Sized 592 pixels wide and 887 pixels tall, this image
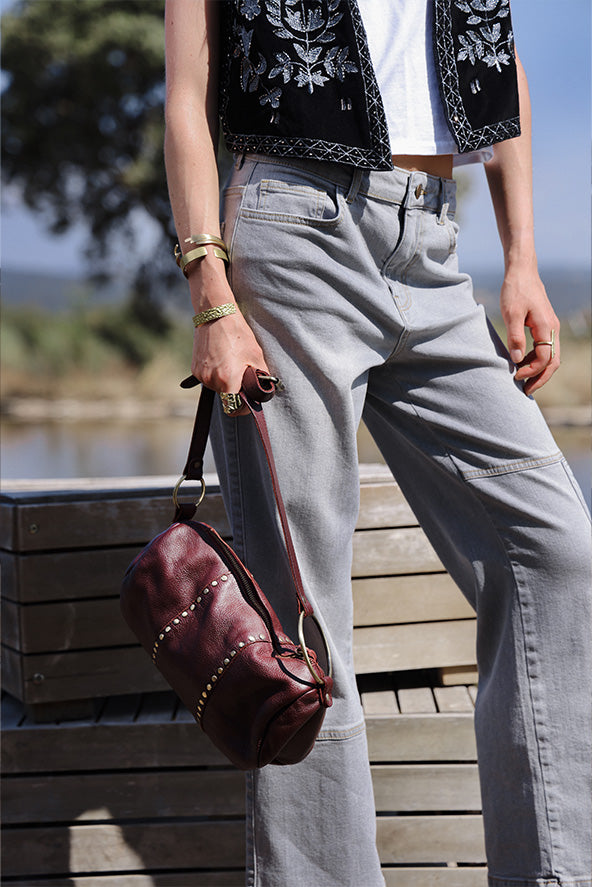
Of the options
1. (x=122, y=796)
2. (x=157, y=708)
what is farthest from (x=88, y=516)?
(x=122, y=796)

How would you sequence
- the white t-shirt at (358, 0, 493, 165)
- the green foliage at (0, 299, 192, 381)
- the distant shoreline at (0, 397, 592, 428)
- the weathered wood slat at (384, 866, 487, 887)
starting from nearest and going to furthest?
the white t-shirt at (358, 0, 493, 165) → the weathered wood slat at (384, 866, 487, 887) → the distant shoreline at (0, 397, 592, 428) → the green foliage at (0, 299, 192, 381)

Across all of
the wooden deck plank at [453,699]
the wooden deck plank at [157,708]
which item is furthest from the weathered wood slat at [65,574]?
the wooden deck plank at [453,699]

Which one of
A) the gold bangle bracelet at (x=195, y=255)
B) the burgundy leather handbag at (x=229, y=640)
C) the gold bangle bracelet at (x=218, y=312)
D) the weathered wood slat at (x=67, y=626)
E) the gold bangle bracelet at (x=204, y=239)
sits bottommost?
the weathered wood slat at (x=67, y=626)

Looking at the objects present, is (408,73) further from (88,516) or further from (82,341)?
(82,341)

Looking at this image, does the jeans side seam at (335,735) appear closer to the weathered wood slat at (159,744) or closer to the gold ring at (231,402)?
Answer: the gold ring at (231,402)

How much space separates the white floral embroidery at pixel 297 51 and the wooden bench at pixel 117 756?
0.84 meters

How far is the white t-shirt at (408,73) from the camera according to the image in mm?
1096

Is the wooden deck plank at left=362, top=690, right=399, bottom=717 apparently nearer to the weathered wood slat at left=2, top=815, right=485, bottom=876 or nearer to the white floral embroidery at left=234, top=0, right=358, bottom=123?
the weathered wood slat at left=2, top=815, right=485, bottom=876

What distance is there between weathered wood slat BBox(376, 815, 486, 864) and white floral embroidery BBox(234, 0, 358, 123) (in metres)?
1.24

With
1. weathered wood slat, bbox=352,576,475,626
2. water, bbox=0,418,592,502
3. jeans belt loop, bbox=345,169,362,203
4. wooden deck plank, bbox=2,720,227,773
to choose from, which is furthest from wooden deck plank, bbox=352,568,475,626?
water, bbox=0,418,592,502

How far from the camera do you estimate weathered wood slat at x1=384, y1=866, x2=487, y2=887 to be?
1.57 metres

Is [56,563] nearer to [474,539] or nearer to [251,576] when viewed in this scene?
[251,576]

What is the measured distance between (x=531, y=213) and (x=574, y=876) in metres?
0.91

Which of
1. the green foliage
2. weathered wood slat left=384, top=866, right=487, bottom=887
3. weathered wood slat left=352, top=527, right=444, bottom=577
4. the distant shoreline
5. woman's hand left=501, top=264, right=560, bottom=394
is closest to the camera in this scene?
woman's hand left=501, top=264, right=560, bottom=394
